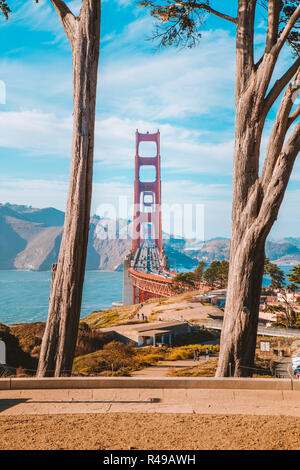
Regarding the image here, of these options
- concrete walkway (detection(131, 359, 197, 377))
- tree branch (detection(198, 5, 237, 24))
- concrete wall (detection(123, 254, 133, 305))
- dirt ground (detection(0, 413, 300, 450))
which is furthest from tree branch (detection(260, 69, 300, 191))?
concrete wall (detection(123, 254, 133, 305))

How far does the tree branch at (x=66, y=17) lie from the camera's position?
4.29 m

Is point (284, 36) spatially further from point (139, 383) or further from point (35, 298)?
point (35, 298)

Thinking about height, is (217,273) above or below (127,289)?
above

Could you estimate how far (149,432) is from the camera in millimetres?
2396

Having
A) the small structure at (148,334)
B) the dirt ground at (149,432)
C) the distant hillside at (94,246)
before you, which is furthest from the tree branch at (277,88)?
the distant hillside at (94,246)

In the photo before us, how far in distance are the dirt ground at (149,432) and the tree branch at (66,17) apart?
3.67 metres

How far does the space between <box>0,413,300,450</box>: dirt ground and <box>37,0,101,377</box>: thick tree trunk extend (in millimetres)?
1285

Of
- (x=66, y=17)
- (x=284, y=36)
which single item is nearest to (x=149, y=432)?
(x=284, y=36)

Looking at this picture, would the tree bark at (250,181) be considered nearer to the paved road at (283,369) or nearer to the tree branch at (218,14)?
the tree branch at (218,14)

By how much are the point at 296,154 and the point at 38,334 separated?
9329 mm

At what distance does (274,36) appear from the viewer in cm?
404

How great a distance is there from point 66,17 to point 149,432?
406cm

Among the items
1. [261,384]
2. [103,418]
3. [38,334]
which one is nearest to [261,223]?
[261,384]
